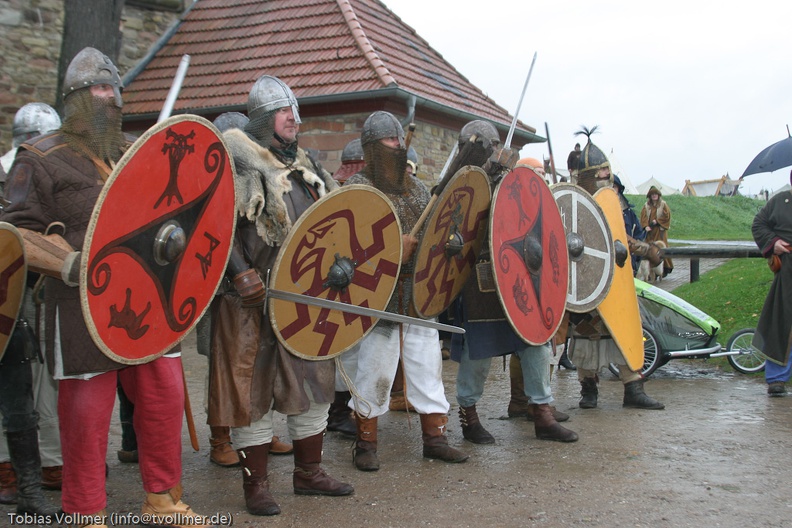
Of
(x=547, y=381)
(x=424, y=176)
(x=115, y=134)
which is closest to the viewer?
(x=115, y=134)

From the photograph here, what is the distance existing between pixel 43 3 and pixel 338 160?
4.35m

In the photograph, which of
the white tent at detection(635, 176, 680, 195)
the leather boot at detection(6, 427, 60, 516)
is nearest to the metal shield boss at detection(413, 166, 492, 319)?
the leather boot at detection(6, 427, 60, 516)

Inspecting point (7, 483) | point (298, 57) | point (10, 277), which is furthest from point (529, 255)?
point (298, 57)

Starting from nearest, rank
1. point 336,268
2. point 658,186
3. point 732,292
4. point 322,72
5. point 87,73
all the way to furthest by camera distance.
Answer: point 87,73, point 336,268, point 732,292, point 322,72, point 658,186

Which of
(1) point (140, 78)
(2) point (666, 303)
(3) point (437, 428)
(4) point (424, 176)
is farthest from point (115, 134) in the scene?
(1) point (140, 78)

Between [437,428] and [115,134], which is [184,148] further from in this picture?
[437,428]

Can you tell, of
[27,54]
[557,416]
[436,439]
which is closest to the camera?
[436,439]

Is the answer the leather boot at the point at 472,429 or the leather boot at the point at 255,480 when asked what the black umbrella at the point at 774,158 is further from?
the leather boot at the point at 255,480

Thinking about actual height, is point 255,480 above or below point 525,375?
below

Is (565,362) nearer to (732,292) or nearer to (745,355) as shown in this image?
(745,355)

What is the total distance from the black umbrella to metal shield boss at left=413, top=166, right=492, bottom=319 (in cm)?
273

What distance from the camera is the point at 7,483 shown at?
340 cm

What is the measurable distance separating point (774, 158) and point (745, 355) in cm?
150

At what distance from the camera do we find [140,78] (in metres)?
11.1
